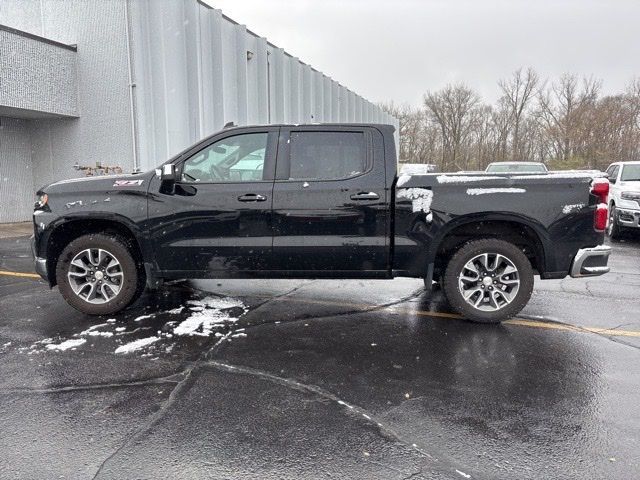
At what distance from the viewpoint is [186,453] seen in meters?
2.79

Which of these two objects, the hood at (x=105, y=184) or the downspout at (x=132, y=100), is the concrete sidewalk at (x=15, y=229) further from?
the hood at (x=105, y=184)

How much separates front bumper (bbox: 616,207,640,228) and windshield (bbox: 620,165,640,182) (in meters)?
1.15

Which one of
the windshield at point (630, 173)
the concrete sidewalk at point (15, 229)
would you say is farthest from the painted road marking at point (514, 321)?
the concrete sidewalk at point (15, 229)

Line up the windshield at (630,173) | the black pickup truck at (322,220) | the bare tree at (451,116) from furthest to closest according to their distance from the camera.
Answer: the bare tree at (451,116) < the windshield at (630,173) < the black pickup truck at (322,220)

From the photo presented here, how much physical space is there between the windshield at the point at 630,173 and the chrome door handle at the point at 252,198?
10.6 metres

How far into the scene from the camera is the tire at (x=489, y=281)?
16.2 feet

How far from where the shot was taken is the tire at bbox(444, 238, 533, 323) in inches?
194

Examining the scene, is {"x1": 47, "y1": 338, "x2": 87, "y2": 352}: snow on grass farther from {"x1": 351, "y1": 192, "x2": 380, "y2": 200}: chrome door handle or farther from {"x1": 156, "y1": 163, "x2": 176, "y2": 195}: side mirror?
{"x1": 351, "y1": 192, "x2": 380, "y2": 200}: chrome door handle

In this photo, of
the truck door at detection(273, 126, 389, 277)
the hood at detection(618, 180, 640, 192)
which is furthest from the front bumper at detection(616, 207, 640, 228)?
the truck door at detection(273, 126, 389, 277)

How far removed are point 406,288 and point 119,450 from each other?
4.60m

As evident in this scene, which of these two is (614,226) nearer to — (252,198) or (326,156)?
(326,156)

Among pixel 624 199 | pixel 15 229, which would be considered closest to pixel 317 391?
pixel 624 199

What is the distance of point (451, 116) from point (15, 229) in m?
53.0

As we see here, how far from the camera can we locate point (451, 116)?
58656mm
